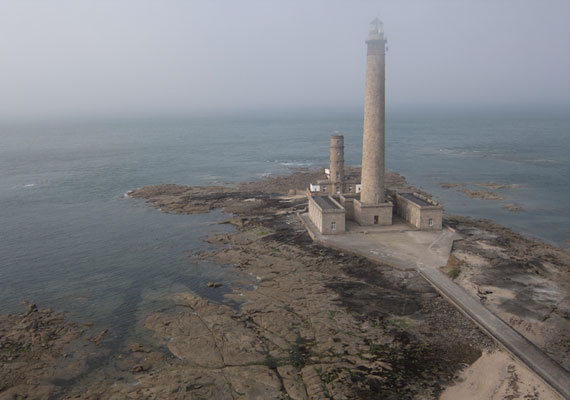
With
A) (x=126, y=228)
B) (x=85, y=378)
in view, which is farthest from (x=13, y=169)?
(x=85, y=378)

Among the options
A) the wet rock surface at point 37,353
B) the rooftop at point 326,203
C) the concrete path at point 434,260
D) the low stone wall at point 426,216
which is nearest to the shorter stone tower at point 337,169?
the concrete path at point 434,260

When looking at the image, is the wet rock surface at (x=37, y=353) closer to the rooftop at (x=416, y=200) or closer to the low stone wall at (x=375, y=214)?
the low stone wall at (x=375, y=214)

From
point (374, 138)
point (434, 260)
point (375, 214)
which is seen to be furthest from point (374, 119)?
point (434, 260)

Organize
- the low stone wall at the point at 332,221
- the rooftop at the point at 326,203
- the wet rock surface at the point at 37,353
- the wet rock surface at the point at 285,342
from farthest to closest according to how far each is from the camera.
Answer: the rooftop at the point at 326,203 < the low stone wall at the point at 332,221 < the wet rock surface at the point at 37,353 < the wet rock surface at the point at 285,342

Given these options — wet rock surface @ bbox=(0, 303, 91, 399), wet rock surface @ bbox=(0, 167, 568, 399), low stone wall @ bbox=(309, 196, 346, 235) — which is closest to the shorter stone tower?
low stone wall @ bbox=(309, 196, 346, 235)

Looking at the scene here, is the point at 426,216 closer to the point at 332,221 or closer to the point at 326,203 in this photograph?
the point at 332,221

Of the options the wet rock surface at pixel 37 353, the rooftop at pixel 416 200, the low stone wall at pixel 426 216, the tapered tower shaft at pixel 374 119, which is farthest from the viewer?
the rooftop at pixel 416 200
